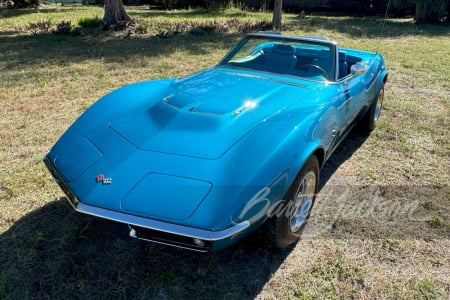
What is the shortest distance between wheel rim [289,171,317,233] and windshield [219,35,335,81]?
1080mm

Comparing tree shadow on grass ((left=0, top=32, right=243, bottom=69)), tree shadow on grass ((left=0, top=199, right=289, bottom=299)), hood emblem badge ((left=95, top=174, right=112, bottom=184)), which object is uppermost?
hood emblem badge ((left=95, top=174, right=112, bottom=184))

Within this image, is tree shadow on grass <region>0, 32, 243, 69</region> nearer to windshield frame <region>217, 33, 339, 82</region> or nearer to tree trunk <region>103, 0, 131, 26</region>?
tree trunk <region>103, 0, 131, 26</region>

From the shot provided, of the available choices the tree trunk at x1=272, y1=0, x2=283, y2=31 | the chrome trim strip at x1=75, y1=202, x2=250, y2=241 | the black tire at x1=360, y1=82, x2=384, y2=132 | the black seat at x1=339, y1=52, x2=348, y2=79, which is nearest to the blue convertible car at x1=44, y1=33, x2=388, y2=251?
the chrome trim strip at x1=75, y1=202, x2=250, y2=241

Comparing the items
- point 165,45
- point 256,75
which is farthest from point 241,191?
point 165,45

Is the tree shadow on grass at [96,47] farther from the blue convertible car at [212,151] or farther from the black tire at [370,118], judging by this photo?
the blue convertible car at [212,151]

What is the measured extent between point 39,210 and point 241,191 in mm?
1892

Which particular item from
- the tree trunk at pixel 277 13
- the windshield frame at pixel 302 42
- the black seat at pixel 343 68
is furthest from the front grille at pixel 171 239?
the tree trunk at pixel 277 13

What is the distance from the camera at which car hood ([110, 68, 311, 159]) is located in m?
2.31

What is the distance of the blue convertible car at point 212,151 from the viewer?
194cm

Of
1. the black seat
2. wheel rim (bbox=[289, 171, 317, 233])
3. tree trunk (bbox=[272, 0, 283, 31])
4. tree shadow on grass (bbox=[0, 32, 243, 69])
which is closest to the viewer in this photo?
wheel rim (bbox=[289, 171, 317, 233])

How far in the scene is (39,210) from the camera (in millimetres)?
2951

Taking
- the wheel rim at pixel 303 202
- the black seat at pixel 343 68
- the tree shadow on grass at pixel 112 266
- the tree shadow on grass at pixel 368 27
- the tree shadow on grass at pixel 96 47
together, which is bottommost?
the tree shadow on grass at pixel 112 266

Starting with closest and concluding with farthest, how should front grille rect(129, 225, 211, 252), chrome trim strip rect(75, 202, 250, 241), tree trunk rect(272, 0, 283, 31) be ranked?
chrome trim strip rect(75, 202, 250, 241), front grille rect(129, 225, 211, 252), tree trunk rect(272, 0, 283, 31)

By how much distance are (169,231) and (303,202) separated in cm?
117
